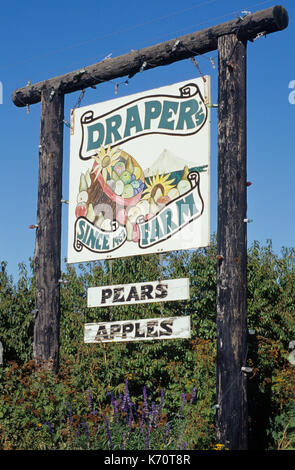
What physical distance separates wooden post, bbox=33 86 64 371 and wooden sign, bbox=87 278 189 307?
0.75m

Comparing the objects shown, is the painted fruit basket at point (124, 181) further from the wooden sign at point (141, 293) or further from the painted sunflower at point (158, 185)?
the wooden sign at point (141, 293)

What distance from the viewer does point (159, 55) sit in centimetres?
955

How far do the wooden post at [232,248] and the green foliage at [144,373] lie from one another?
49 cm

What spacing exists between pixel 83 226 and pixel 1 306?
26.5 feet

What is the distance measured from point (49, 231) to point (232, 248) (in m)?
3.06

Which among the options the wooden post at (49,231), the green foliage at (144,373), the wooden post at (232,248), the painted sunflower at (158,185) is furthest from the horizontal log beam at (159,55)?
the green foliage at (144,373)

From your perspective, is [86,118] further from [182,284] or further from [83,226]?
[182,284]

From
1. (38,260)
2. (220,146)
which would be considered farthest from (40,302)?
(220,146)

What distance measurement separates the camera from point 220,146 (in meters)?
8.61

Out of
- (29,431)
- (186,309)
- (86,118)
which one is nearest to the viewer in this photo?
(29,431)

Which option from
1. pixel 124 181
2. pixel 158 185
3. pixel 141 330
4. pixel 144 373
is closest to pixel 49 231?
pixel 124 181

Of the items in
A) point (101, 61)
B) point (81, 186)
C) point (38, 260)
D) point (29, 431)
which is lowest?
point (29, 431)

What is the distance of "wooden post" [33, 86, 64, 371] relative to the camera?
9.80 metres

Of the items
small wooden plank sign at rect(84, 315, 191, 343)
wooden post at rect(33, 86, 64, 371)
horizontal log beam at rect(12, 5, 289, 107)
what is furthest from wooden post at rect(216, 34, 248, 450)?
wooden post at rect(33, 86, 64, 371)
